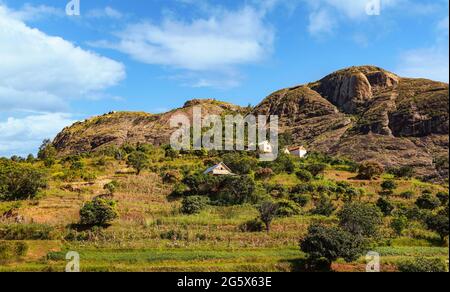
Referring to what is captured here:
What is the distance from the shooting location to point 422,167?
71.9m

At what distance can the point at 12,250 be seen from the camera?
89.8 ft

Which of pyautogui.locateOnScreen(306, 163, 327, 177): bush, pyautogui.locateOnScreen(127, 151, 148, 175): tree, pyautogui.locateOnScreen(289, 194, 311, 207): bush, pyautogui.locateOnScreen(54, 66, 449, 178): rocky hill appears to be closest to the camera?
pyautogui.locateOnScreen(289, 194, 311, 207): bush

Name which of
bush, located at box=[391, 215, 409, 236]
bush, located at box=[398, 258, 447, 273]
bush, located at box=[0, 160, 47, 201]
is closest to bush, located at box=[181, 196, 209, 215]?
bush, located at box=[0, 160, 47, 201]

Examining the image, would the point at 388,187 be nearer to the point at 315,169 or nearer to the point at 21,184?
the point at 315,169

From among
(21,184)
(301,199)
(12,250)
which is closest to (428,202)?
(301,199)

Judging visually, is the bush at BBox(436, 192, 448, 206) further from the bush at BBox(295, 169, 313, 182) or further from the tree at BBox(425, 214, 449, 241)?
the bush at BBox(295, 169, 313, 182)

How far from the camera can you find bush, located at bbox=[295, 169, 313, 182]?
4931 cm

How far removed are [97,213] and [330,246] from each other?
17.5 m

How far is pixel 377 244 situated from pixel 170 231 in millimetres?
14696

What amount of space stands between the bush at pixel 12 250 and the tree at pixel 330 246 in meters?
17.3

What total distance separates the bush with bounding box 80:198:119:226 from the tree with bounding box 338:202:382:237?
17.3m

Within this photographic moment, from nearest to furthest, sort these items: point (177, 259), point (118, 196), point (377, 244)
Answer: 1. point (177, 259)
2. point (377, 244)
3. point (118, 196)
